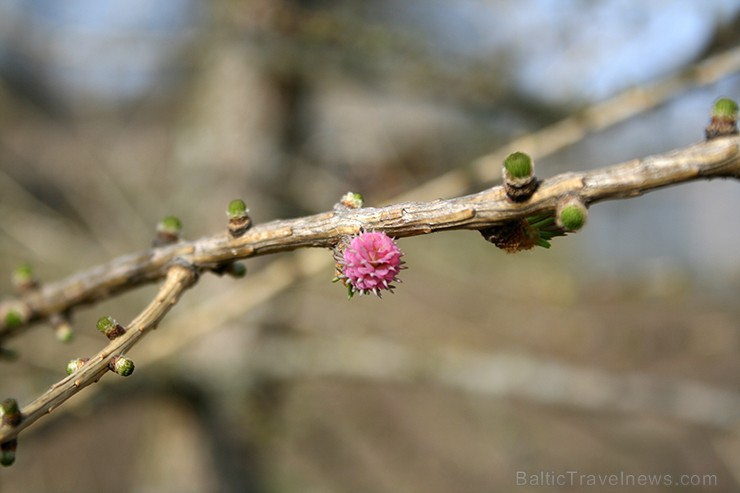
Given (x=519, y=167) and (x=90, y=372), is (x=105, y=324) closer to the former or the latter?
(x=90, y=372)

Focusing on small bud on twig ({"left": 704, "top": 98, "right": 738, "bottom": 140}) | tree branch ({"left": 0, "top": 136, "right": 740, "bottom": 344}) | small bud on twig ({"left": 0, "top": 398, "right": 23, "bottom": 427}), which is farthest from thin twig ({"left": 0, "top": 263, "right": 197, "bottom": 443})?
small bud on twig ({"left": 704, "top": 98, "right": 738, "bottom": 140})

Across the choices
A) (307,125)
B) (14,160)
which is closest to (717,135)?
(307,125)

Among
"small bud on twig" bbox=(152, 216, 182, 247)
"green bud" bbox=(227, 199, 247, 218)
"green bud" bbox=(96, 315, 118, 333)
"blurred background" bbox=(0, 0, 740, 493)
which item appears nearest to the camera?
"green bud" bbox=(96, 315, 118, 333)

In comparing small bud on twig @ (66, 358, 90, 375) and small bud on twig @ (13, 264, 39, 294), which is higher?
small bud on twig @ (13, 264, 39, 294)

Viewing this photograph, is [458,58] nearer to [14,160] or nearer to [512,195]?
[512,195]

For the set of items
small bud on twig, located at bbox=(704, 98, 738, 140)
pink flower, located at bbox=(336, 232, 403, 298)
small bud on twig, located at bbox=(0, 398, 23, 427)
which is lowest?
small bud on twig, located at bbox=(0, 398, 23, 427)

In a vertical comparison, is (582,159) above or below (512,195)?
above

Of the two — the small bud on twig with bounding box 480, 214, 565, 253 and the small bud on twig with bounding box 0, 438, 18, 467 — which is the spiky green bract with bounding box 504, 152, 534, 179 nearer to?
the small bud on twig with bounding box 480, 214, 565, 253
